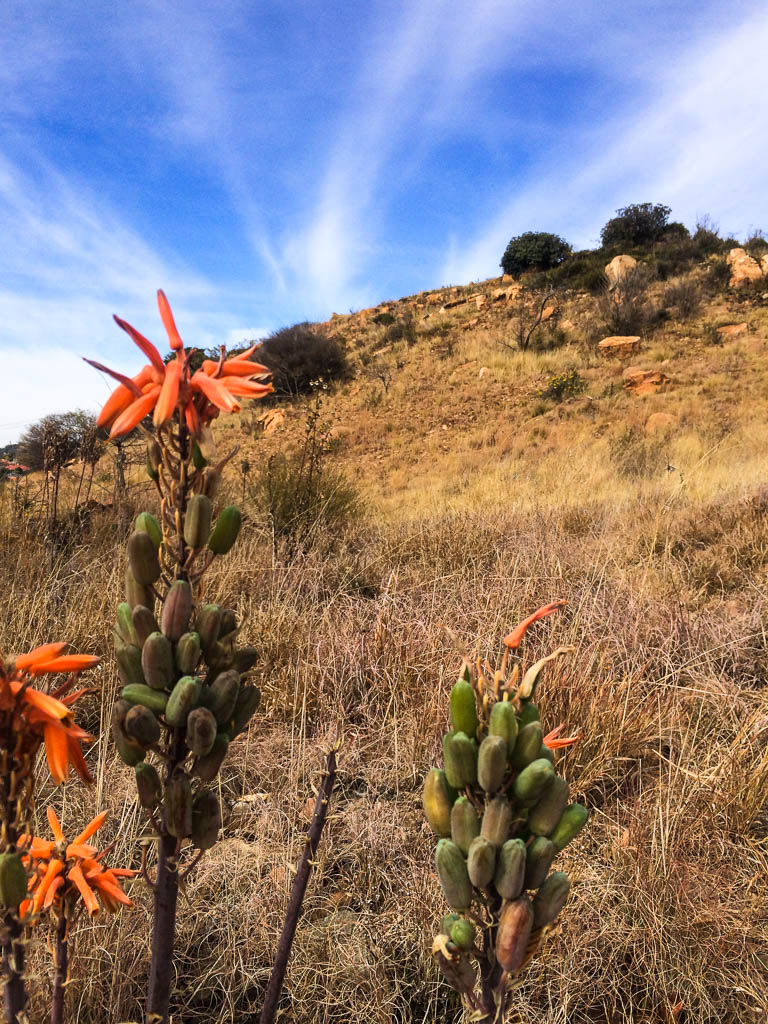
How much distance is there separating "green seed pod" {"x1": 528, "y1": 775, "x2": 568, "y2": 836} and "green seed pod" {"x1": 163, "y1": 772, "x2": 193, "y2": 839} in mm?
361

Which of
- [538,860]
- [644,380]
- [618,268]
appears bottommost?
[538,860]

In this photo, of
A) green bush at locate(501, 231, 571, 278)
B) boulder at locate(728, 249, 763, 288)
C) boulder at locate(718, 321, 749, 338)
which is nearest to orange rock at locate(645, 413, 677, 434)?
boulder at locate(718, 321, 749, 338)

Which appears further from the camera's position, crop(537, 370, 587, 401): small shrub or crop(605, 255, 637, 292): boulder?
crop(605, 255, 637, 292): boulder

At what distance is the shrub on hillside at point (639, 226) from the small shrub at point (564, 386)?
15.3 metres

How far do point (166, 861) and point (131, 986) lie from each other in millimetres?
1195

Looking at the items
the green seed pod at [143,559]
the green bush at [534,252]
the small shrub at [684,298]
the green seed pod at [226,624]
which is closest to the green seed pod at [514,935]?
the green seed pod at [226,624]

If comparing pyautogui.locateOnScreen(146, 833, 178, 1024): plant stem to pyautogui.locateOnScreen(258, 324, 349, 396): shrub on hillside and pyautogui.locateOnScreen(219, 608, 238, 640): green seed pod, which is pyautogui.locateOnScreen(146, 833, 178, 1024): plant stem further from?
pyautogui.locateOnScreen(258, 324, 349, 396): shrub on hillside

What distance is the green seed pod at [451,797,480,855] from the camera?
2.11 feet

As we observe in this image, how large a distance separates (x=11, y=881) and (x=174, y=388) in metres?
0.49

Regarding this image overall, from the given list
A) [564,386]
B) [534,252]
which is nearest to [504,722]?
[564,386]

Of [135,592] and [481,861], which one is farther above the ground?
[135,592]

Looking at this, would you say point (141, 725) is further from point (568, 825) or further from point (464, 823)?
point (568, 825)

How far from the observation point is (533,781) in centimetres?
62

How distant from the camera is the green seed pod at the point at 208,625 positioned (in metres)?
0.65
